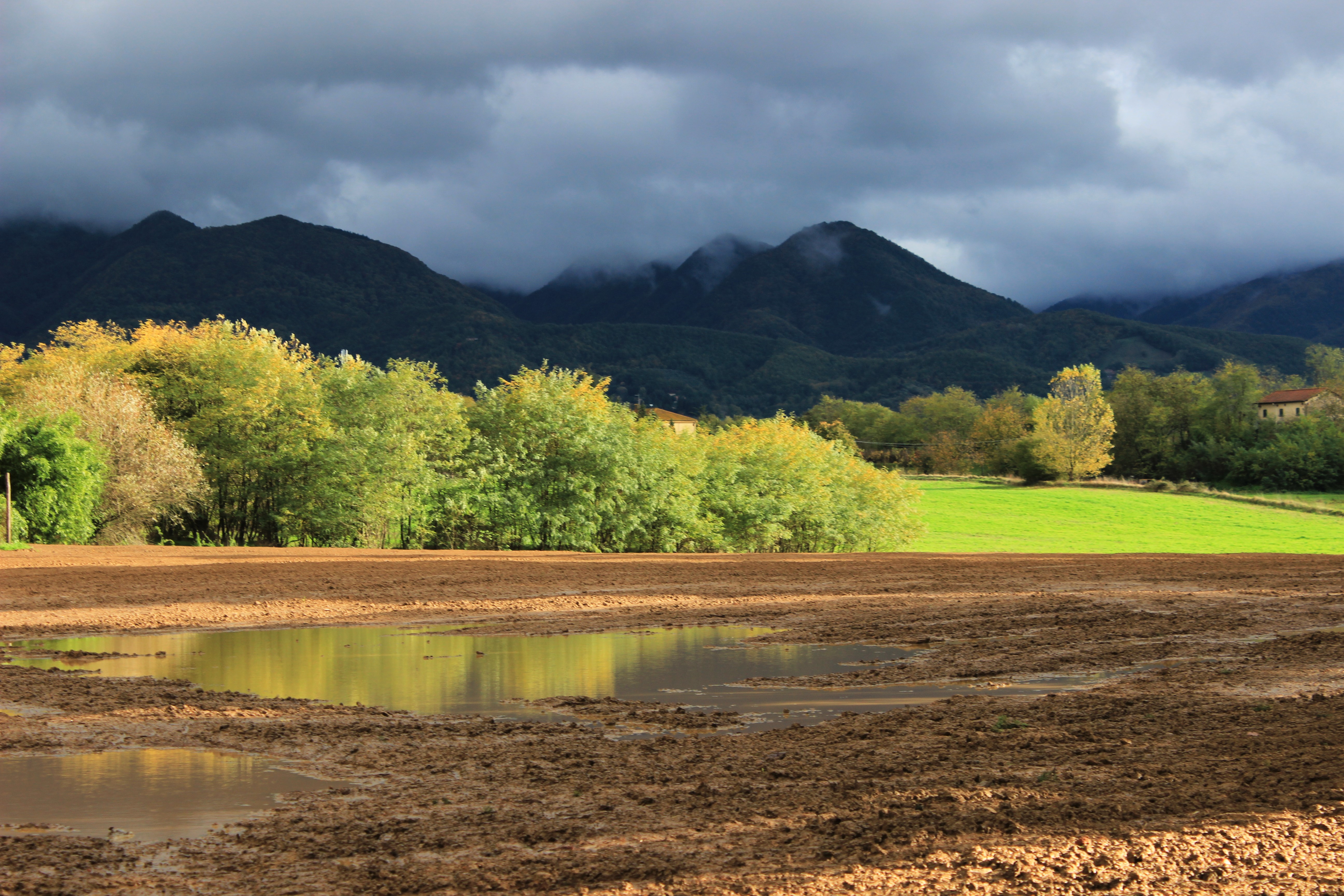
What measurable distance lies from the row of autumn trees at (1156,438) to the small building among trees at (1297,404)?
2119 mm

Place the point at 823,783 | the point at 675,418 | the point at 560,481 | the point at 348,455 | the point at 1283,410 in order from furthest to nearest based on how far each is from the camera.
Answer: the point at 1283,410 < the point at 675,418 < the point at 560,481 < the point at 348,455 < the point at 823,783

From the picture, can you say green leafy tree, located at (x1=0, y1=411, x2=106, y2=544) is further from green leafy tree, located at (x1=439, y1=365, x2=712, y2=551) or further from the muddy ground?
the muddy ground

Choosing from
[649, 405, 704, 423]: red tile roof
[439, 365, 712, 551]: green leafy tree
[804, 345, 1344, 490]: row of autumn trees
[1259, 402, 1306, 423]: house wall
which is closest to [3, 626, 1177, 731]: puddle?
[439, 365, 712, 551]: green leafy tree

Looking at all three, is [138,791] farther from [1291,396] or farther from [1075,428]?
[1291,396]

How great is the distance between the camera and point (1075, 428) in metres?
96.8

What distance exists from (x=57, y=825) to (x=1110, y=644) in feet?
44.2

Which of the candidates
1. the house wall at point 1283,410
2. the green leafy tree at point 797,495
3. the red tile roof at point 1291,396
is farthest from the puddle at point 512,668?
the red tile roof at point 1291,396

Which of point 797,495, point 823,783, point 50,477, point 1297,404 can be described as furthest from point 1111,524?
point 823,783

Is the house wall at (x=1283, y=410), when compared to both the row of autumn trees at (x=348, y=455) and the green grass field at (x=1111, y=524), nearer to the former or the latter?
the green grass field at (x=1111, y=524)

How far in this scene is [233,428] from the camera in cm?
4416

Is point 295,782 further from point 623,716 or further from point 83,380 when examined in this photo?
point 83,380

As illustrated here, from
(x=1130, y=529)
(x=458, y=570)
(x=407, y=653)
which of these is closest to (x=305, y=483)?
(x=458, y=570)

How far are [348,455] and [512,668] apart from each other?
101 feet

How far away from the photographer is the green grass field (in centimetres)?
5856
